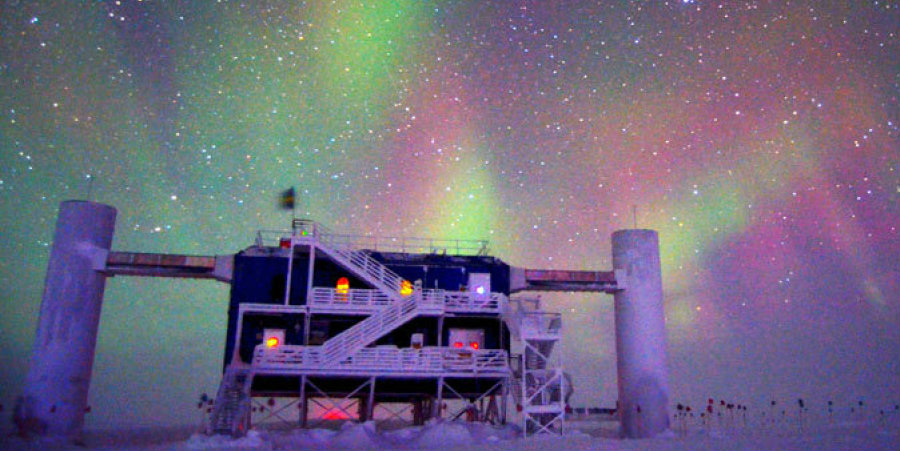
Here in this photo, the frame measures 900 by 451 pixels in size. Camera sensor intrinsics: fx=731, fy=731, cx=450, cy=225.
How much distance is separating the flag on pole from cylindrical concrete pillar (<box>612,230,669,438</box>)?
64.5 feet

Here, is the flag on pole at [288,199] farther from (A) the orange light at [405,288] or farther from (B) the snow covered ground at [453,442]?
(B) the snow covered ground at [453,442]

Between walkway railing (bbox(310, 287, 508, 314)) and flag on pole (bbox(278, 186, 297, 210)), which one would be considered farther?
flag on pole (bbox(278, 186, 297, 210))

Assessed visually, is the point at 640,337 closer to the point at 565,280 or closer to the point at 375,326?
the point at 565,280

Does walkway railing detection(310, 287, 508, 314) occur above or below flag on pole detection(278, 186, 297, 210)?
below

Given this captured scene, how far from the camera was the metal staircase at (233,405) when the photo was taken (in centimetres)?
3173

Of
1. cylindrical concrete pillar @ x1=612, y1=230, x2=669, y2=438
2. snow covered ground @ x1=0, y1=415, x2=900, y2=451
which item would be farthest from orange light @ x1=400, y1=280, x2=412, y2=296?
cylindrical concrete pillar @ x1=612, y1=230, x2=669, y2=438

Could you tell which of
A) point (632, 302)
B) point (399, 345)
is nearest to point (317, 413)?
point (399, 345)

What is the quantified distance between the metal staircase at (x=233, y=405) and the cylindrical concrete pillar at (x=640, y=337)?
69.4ft

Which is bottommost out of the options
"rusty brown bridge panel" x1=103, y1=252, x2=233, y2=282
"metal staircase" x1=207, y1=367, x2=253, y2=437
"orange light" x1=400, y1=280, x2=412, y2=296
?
"metal staircase" x1=207, y1=367, x2=253, y2=437

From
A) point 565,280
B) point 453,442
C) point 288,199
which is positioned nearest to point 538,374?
point 453,442

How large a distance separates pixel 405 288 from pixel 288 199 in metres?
9.20

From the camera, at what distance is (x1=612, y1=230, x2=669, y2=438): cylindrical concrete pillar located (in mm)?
41219

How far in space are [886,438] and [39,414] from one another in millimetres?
39684

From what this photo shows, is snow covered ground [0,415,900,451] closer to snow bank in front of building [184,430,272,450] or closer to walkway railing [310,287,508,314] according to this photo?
snow bank in front of building [184,430,272,450]
